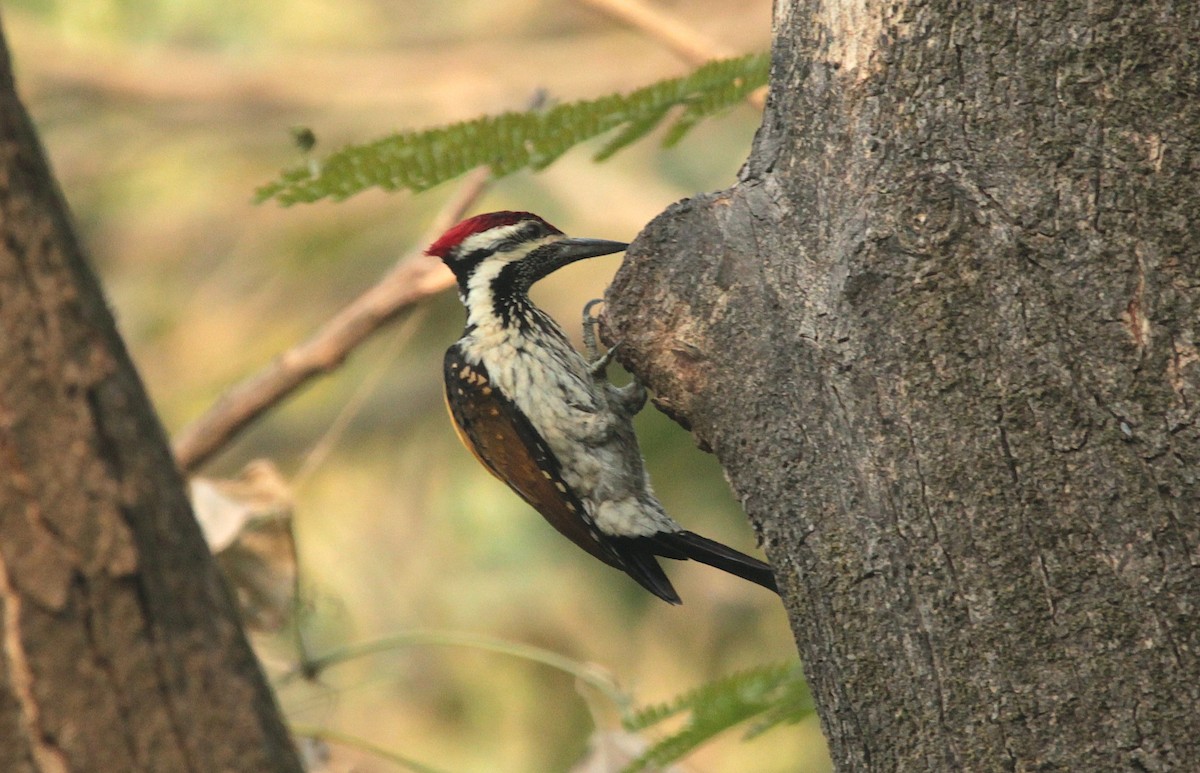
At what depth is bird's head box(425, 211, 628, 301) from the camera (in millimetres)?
3631

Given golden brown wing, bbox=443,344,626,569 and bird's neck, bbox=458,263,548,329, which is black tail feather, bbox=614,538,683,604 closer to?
golden brown wing, bbox=443,344,626,569

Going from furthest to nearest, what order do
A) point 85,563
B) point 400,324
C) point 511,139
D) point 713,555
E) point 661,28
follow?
point 400,324, point 661,28, point 713,555, point 511,139, point 85,563

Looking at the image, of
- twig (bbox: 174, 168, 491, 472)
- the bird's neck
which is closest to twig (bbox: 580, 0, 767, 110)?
twig (bbox: 174, 168, 491, 472)

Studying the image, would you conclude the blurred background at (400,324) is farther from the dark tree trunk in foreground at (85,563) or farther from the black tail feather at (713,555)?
the dark tree trunk in foreground at (85,563)

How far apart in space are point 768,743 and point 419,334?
3568mm

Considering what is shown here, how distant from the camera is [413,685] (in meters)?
8.27

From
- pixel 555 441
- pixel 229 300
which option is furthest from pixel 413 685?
pixel 555 441

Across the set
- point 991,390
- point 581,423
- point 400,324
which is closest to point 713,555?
point 581,423

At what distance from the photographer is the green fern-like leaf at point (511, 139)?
9.11ft

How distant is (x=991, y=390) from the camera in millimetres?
1725

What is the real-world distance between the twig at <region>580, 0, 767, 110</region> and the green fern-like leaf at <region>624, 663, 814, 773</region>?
7.01 feet

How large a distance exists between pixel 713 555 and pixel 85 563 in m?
1.93

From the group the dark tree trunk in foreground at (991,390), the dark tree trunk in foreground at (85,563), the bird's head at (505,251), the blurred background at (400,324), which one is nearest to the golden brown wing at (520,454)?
the bird's head at (505,251)

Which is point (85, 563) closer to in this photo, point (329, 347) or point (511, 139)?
point (511, 139)
